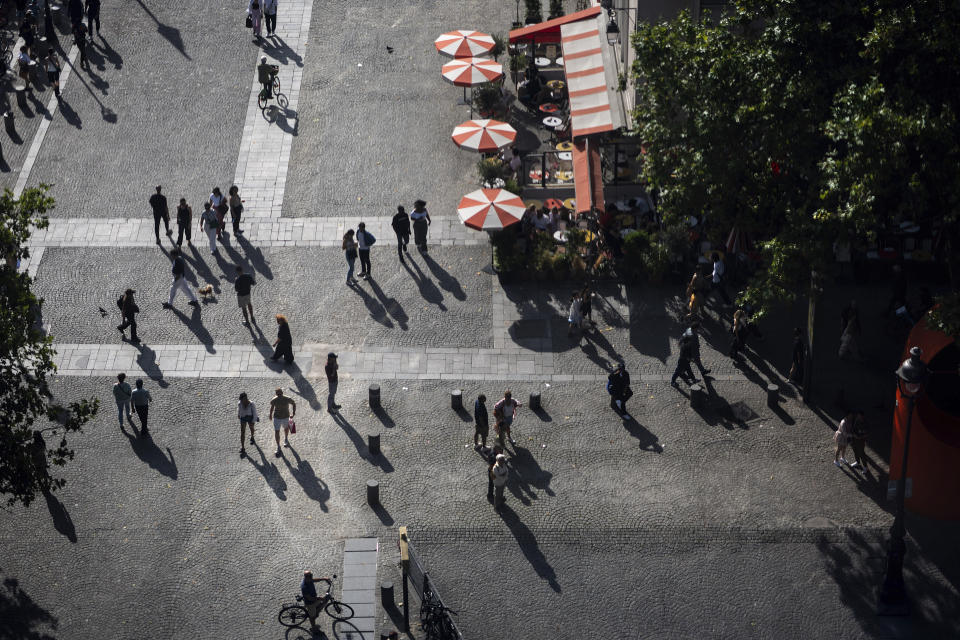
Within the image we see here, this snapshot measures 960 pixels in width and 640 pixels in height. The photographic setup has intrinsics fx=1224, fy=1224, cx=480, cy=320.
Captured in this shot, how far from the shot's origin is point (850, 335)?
28.4 metres

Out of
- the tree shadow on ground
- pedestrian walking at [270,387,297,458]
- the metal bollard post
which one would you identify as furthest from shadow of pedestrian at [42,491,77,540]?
the metal bollard post

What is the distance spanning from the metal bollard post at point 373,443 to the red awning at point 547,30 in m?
17.8

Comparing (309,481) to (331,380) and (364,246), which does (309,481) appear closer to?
(331,380)

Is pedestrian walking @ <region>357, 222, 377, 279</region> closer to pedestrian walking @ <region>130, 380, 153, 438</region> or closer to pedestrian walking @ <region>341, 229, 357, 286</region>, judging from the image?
pedestrian walking @ <region>341, 229, 357, 286</region>

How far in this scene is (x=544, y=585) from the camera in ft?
75.5

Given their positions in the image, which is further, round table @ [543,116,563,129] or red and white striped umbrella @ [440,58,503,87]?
round table @ [543,116,563,129]

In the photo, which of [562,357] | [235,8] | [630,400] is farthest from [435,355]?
[235,8]

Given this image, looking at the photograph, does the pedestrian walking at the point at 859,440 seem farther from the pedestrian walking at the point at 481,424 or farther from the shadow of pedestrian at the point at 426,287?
the shadow of pedestrian at the point at 426,287

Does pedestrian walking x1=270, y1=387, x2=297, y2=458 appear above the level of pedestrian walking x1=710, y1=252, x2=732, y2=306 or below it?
below

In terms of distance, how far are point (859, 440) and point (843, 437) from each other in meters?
0.35

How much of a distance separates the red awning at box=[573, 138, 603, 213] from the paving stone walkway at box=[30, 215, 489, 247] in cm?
286

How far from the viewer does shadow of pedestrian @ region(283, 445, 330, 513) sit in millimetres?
24953

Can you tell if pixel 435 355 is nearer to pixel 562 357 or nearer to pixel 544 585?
pixel 562 357

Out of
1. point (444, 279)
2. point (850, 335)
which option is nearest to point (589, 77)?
point (444, 279)
